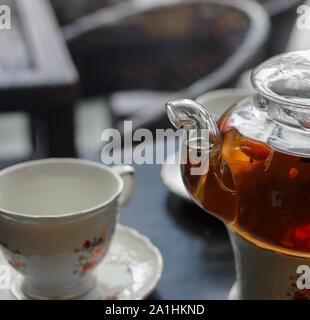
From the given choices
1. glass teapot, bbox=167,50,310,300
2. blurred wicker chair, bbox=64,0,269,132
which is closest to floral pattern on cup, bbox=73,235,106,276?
glass teapot, bbox=167,50,310,300

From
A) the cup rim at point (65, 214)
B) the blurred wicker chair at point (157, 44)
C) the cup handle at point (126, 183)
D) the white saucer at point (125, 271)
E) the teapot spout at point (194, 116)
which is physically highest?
the teapot spout at point (194, 116)

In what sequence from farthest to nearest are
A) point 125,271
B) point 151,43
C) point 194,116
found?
point 151,43 → point 125,271 → point 194,116

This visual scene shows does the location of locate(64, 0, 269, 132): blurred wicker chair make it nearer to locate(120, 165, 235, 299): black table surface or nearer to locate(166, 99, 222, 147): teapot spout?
locate(120, 165, 235, 299): black table surface

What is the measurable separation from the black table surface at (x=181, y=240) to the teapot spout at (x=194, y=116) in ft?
0.51

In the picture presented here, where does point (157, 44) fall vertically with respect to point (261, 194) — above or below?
below

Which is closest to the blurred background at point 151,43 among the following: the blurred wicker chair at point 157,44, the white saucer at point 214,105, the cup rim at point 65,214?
the blurred wicker chair at point 157,44

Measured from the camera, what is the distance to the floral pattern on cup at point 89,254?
52 centimetres

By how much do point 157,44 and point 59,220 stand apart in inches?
38.4

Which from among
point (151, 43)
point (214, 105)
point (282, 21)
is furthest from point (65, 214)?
point (282, 21)

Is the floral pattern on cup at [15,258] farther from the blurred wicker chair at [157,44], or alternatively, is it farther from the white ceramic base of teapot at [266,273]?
the blurred wicker chair at [157,44]

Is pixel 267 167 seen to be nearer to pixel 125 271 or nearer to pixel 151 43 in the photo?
pixel 125 271

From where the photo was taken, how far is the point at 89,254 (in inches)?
20.8

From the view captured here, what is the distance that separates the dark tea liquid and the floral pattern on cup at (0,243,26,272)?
15 centimetres
